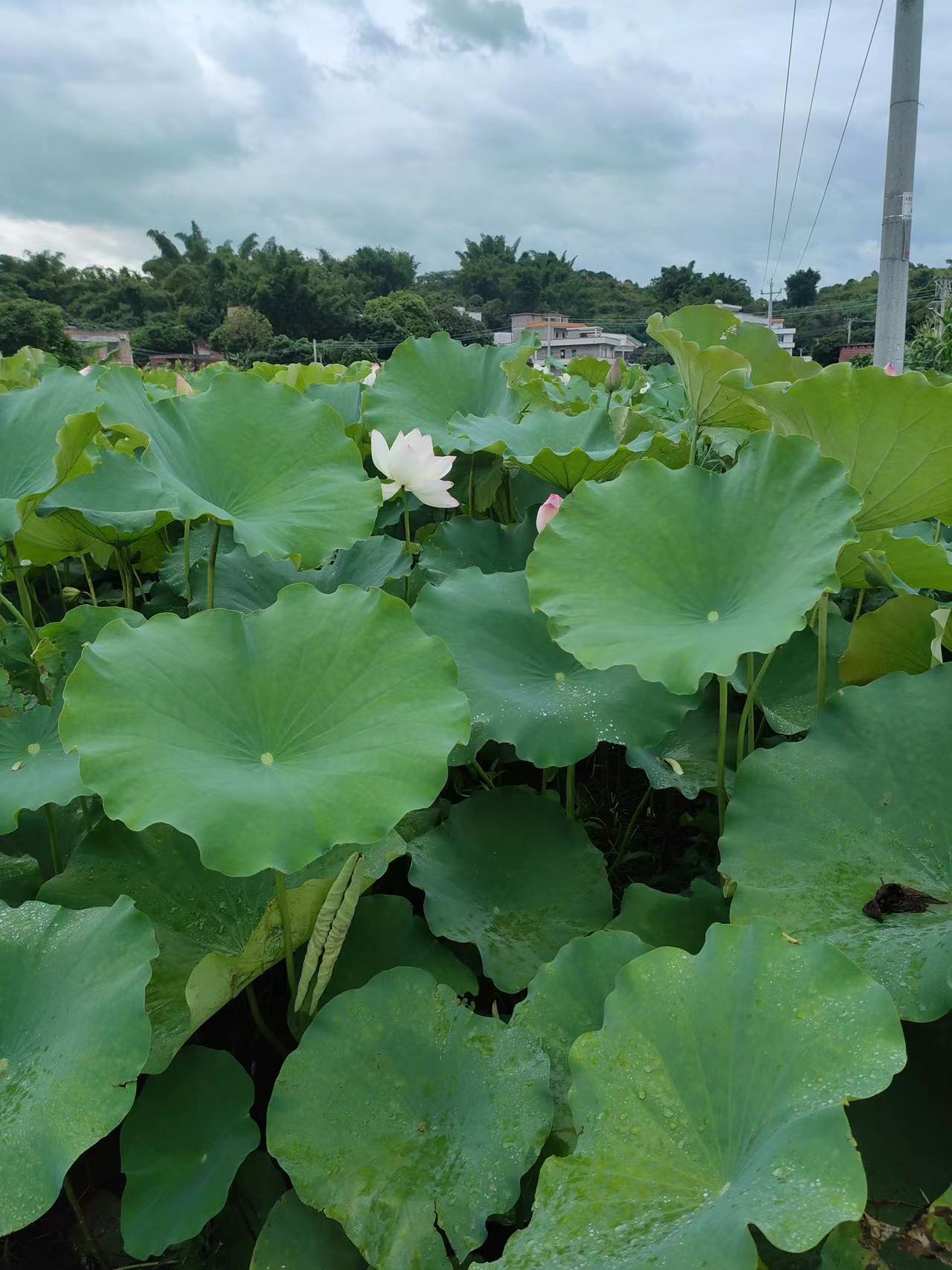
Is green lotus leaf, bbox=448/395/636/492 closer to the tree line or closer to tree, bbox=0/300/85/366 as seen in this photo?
tree, bbox=0/300/85/366

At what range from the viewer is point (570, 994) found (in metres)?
0.70

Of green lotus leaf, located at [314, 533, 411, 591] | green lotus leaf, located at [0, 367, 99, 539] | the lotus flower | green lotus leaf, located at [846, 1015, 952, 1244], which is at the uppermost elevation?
green lotus leaf, located at [0, 367, 99, 539]

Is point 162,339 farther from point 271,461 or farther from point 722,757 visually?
point 722,757

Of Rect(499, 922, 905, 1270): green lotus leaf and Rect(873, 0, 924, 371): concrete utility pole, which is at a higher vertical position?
Rect(873, 0, 924, 371): concrete utility pole

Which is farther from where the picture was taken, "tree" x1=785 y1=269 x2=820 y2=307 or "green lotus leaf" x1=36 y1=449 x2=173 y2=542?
"tree" x1=785 y1=269 x2=820 y2=307

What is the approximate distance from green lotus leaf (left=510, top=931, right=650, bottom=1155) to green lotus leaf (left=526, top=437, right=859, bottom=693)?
0.23 meters

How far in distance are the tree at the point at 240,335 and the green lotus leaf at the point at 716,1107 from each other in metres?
48.4

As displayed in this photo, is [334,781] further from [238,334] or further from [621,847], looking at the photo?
[238,334]

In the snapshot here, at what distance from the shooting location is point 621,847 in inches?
41.8

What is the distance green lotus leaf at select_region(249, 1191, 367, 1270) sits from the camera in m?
0.62

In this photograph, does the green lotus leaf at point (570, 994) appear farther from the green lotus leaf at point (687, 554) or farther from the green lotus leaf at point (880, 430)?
the green lotus leaf at point (880, 430)

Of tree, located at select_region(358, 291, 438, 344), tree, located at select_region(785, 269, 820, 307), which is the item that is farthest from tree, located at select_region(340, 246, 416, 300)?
tree, located at select_region(785, 269, 820, 307)

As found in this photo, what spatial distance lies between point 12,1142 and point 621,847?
0.70m

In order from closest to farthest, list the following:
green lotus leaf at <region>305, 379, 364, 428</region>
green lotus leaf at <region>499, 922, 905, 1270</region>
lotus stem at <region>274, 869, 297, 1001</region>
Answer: green lotus leaf at <region>499, 922, 905, 1270</region>
lotus stem at <region>274, 869, 297, 1001</region>
green lotus leaf at <region>305, 379, 364, 428</region>
